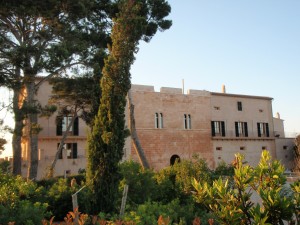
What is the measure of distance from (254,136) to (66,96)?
2398 cm

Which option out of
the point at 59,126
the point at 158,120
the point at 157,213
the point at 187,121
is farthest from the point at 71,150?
the point at 157,213

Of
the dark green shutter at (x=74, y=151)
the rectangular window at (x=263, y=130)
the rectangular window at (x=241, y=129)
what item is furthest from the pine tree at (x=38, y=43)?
the rectangular window at (x=263, y=130)

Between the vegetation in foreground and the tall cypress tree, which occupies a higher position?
the tall cypress tree

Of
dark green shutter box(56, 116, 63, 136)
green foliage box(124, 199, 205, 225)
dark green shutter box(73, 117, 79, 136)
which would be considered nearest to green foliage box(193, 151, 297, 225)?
green foliage box(124, 199, 205, 225)

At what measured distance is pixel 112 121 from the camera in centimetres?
1029

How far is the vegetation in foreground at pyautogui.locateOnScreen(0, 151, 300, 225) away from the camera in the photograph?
4.19m

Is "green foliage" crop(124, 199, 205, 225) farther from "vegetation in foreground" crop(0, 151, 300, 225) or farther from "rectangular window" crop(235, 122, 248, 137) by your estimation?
"rectangular window" crop(235, 122, 248, 137)

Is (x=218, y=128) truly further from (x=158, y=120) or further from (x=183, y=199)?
(x=183, y=199)

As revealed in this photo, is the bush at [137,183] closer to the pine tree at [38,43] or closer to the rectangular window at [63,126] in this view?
the pine tree at [38,43]

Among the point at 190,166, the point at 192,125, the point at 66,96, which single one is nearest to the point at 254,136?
the point at 192,125

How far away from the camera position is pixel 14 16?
19.7 metres

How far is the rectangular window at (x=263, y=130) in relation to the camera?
38.9m

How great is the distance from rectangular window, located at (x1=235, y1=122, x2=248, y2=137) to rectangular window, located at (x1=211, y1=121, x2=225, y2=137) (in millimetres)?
1930

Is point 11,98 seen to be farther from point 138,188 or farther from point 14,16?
point 138,188
